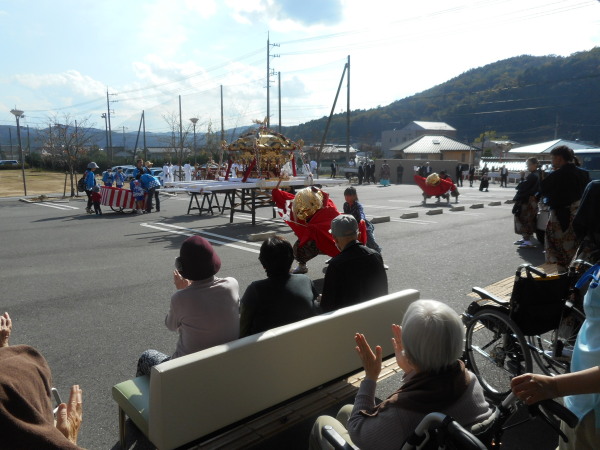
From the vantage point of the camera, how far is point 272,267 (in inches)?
122

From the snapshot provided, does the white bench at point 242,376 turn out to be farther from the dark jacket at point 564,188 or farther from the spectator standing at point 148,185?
the spectator standing at point 148,185

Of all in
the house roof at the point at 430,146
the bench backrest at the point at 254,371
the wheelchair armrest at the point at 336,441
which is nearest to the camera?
the wheelchair armrest at the point at 336,441

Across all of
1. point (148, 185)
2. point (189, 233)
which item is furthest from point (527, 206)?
point (148, 185)

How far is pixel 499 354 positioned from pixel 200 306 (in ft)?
7.41

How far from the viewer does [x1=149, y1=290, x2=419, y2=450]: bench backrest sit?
2430mm

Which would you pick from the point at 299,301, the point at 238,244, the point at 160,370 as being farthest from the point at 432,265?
the point at 160,370

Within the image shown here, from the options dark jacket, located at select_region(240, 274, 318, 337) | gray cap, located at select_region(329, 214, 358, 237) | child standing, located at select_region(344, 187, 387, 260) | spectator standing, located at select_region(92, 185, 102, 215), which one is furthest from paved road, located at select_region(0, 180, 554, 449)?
gray cap, located at select_region(329, 214, 358, 237)

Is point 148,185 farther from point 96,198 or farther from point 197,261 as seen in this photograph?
point 197,261

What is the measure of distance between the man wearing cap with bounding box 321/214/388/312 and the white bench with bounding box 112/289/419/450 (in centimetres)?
20

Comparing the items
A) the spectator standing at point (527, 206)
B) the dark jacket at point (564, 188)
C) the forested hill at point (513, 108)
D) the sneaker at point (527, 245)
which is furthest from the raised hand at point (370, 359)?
the forested hill at point (513, 108)

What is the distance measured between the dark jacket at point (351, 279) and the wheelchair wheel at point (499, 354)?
0.85 m

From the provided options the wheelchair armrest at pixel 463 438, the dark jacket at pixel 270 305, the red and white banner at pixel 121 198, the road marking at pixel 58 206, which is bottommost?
the road marking at pixel 58 206

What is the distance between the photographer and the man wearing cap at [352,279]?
3.58 m

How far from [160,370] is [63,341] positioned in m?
2.96
